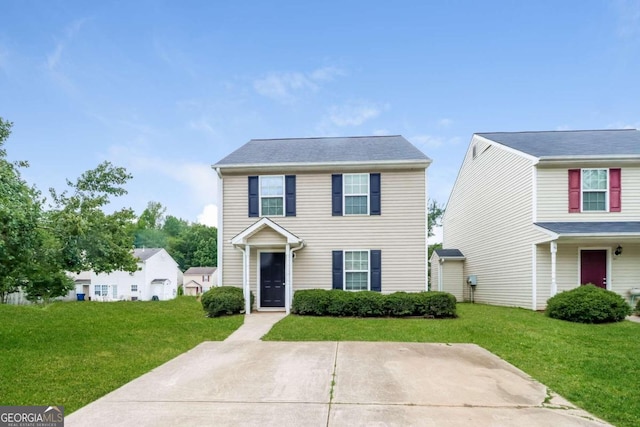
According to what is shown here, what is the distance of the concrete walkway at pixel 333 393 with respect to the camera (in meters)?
3.58

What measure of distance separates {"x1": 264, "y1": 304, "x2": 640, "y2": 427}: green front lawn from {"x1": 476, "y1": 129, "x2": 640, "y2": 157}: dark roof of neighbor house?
583cm

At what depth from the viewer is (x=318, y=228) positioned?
12.4 meters

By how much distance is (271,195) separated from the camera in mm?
12641

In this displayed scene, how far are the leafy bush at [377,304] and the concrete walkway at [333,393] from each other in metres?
3.82

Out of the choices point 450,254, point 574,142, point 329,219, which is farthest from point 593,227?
point 329,219

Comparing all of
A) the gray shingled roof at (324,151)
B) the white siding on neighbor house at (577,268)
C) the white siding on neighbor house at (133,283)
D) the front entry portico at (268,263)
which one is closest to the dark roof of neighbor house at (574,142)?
the white siding on neighbor house at (577,268)

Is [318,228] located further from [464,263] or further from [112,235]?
[464,263]

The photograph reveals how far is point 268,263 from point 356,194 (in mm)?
3924

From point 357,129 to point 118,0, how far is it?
14486 mm

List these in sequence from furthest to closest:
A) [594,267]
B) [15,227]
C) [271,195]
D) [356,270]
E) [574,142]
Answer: [574,142] → [271,195] → [356,270] → [594,267] → [15,227]

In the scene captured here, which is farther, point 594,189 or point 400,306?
point 594,189

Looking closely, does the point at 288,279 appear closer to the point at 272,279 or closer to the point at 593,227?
the point at 272,279

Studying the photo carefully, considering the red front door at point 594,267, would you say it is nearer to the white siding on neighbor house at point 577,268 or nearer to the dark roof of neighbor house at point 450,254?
the white siding on neighbor house at point 577,268

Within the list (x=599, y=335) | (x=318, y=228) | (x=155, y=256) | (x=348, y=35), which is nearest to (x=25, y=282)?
(x=318, y=228)
